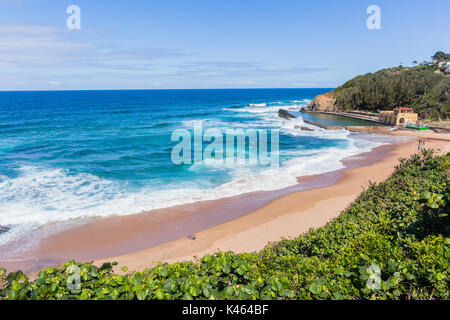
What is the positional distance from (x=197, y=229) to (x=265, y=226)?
316 centimetres

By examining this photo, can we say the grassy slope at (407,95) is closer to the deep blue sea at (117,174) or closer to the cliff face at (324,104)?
the cliff face at (324,104)

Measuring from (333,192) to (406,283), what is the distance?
13.8 metres

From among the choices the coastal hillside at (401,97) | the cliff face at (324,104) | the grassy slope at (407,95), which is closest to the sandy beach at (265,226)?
the coastal hillside at (401,97)

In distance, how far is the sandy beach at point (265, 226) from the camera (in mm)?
11172

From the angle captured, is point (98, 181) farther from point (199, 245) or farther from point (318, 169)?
point (318, 169)

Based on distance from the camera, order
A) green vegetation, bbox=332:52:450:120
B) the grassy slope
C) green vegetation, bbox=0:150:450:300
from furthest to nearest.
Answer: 1. the grassy slope
2. green vegetation, bbox=332:52:450:120
3. green vegetation, bbox=0:150:450:300

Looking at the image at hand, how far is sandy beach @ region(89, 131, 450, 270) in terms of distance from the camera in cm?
1117

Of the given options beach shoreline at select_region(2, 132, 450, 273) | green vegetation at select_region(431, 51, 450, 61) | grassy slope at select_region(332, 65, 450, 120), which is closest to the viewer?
beach shoreline at select_region(2, 132, 450, 273)

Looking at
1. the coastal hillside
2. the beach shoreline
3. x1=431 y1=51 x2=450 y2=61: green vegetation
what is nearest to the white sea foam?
the beach shoreline

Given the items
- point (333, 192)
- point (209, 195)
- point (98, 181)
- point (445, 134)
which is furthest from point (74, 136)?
point (445, 134)

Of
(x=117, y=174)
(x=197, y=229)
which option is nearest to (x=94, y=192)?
(x=117, y=174)

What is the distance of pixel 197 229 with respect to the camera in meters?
13.4

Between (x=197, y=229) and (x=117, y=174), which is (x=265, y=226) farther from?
(x=117, y=174)

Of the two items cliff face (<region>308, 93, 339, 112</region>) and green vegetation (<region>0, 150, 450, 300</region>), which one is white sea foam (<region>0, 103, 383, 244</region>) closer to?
green vegetation (<region>0, 150, 450, 300</region>)
